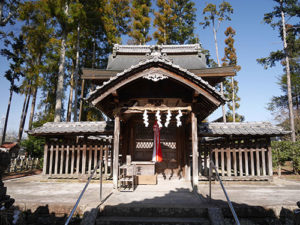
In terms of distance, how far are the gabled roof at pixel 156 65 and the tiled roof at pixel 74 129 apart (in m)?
2.89

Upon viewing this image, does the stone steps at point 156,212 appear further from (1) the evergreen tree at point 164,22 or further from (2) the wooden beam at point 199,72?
(1) the evergreen tree at point 164,22

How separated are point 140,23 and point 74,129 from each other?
17.2 m

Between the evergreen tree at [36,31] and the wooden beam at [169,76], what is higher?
the evergreen tree at [36,31]

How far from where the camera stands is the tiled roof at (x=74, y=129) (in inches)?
360

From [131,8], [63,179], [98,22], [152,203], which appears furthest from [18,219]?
[131,8]

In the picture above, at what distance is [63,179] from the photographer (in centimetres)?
909

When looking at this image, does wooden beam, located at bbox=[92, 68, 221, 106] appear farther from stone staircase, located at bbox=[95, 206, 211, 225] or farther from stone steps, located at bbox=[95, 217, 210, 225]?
stone steps, located at bbox=[95, 217, 210, 225]

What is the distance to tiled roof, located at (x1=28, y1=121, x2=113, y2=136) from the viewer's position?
30.0ft

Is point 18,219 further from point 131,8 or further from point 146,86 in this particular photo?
point 131,8

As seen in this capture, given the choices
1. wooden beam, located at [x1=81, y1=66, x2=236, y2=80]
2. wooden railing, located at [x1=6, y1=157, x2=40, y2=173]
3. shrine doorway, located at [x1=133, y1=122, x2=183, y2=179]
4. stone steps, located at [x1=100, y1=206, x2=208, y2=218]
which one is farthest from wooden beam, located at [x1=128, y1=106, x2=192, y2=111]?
wooden railing, located at [x1=6, y1=157, x2=40, y2=173]

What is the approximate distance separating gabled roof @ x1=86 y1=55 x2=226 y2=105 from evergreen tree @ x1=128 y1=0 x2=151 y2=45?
55.4 feet

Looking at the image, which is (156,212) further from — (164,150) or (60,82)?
(60,82)

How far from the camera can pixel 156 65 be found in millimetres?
6750

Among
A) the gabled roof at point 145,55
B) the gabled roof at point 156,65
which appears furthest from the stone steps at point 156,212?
the gabled roof at point 145,55
